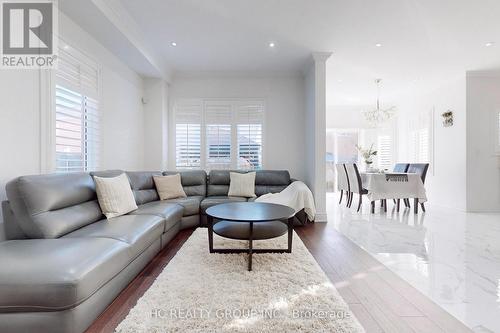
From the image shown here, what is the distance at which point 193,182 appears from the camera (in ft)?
14.3

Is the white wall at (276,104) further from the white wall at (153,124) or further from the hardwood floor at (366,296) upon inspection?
the hardwood floor at (366,296)

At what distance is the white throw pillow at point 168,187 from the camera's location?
3889mm

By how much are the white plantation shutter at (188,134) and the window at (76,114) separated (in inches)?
72.3

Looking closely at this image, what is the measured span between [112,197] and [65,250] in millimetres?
1155

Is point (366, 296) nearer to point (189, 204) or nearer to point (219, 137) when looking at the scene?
point (189, 204)

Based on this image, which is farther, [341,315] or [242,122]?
[242,122]

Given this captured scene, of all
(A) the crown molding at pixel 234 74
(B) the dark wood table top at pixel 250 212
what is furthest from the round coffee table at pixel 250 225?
(A) the crown molding at pixel 234 74

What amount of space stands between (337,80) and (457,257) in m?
4.02

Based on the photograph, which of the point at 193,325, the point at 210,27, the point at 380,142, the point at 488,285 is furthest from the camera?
the point at 380,142

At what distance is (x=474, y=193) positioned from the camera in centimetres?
500

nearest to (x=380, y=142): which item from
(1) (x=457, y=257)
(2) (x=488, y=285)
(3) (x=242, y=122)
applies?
(3) (x=242, y=122)

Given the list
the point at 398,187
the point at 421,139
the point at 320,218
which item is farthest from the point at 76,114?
the point at 421,139

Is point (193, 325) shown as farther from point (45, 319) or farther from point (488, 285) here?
point (488, 285)

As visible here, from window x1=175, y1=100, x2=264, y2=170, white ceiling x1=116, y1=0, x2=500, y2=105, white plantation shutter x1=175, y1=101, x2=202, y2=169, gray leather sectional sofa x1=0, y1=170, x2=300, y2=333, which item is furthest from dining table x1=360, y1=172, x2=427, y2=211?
gray leather sectional sofa x1=0, y1=170, x2=300, y2=333
